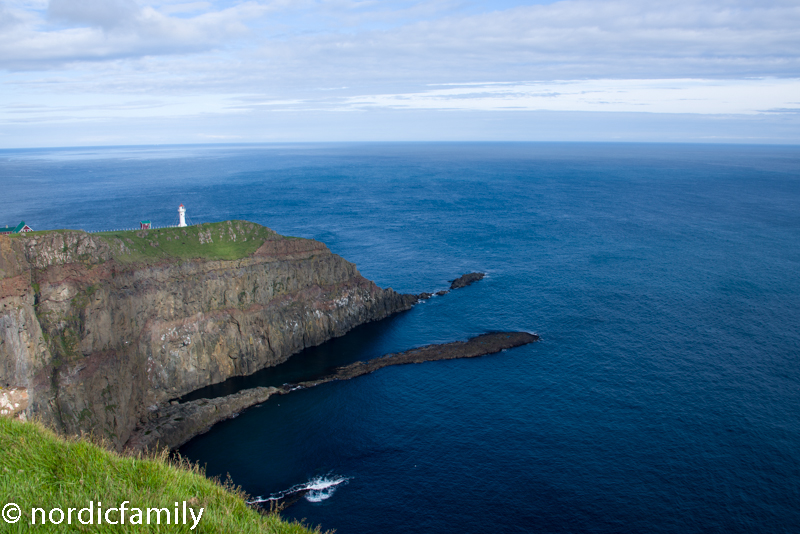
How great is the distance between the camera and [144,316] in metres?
64.0

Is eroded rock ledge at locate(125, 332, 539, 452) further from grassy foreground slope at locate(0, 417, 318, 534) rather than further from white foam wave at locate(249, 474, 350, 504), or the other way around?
grassy foreground slope at locate(0, 417, 318, 534)

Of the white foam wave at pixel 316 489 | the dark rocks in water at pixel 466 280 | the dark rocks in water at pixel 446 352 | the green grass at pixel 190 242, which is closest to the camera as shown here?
the white foam wave at pixel 316 489

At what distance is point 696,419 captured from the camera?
55312 mm

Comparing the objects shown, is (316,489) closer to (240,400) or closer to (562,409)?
(240,400)

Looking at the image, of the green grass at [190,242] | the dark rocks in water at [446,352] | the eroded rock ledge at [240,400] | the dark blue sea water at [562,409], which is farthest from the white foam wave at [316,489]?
the green grass at [190,242]

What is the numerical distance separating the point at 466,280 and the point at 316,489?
6518 centimetres

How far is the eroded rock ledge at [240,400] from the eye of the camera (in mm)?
55188

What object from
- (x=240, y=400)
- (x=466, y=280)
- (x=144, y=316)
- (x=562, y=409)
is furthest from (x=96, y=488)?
(x=466, y=280)

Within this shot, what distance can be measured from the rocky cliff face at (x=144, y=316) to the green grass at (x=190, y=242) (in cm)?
28

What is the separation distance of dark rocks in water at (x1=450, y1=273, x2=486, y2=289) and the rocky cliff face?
2180cm

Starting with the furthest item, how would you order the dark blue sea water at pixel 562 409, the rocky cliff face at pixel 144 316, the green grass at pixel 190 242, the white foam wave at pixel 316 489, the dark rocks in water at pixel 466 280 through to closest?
the dark rocks in water at pixel 466 280
the green grass at pixel 190 242
the rocky cliff face at pixel 144 316
the white foam wave at pixel 316 489
the dark blue sea water at pixel 562 409

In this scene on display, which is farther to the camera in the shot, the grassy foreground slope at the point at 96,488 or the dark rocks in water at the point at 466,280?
the dark rocks in water at the point at 466,280

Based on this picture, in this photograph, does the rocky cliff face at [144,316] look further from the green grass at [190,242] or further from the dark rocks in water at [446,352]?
the dark rocks in water at [446,352]

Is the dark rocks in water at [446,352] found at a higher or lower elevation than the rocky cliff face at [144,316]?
lower
